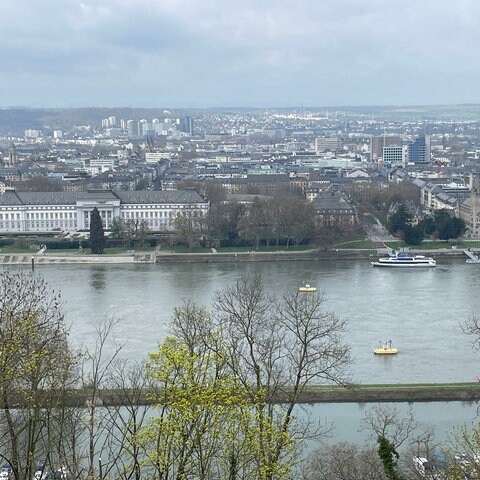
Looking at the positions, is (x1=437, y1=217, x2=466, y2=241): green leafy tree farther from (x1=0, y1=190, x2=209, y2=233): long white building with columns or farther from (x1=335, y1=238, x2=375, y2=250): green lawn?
(x1=0, y1=190, x2=209, y2=233): long white building with columns

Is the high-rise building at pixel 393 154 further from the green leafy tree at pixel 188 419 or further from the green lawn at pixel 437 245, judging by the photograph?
the green leafy tree at pixel 188 419

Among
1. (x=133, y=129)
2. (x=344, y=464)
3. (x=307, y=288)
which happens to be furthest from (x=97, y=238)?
(x=133, y=129)

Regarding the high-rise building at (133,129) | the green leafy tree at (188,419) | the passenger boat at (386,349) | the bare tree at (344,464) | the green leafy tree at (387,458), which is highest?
the green leafy tree at (188,419)

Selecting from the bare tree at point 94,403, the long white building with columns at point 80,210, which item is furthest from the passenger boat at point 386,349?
the long white building with columns at point 80,210

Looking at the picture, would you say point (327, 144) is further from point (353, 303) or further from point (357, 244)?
point (353, 303)

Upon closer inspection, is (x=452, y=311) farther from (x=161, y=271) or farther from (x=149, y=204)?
(x=149, y=204)

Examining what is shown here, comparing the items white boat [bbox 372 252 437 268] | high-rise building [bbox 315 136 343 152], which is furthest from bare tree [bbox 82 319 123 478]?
high-rise building [bbox 315 136 343 152]
